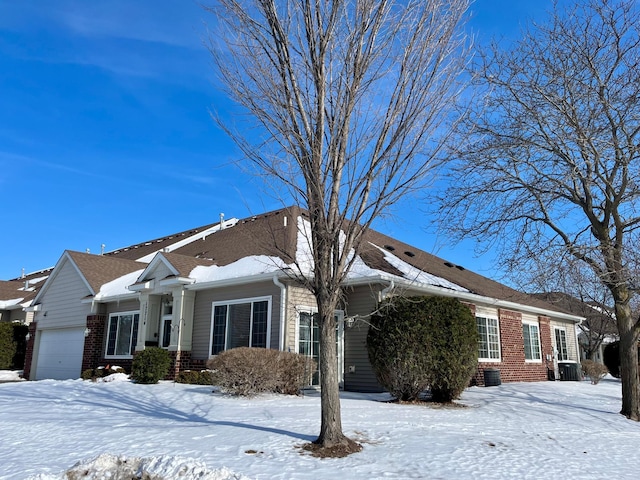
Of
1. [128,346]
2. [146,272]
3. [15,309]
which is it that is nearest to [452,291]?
[146,272]

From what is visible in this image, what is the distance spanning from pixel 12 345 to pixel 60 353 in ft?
14.1

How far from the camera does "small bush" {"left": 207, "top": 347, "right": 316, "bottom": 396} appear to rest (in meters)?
10.8

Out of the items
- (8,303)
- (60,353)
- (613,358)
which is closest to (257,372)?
(60,353)

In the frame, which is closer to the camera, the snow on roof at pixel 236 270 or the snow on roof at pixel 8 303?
the snow on roof at pixel 236 270

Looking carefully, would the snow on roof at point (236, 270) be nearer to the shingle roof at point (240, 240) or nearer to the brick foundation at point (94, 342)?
the shingle roof at point (240, 240)

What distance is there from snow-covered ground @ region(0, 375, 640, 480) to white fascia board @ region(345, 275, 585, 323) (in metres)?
3.06

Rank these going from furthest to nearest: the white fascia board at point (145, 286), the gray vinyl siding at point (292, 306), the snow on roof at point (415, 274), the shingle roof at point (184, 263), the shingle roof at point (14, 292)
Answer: the shingle roof at point (14, 292) < the white fascia board at point (145, 286) < the shingle roof at point (184, 263) < the snow on roof at point (415, 274) < the gray vinyl siding at point (292, 306)

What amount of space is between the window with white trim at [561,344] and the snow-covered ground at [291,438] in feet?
37.9

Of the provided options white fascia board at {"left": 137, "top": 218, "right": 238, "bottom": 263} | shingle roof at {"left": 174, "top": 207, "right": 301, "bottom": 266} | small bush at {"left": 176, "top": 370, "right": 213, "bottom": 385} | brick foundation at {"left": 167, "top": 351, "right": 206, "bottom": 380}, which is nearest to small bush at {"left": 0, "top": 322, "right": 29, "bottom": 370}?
white fascia board at {"left": 137, "top": 218, "right": 238, "bottom": 263}

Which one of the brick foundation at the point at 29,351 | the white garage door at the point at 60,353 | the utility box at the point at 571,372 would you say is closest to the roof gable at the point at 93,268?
the brick foundation at the point at 29,351

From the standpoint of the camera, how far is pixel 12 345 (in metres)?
23.1

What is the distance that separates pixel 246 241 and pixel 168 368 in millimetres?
5135

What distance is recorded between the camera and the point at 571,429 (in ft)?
28.6

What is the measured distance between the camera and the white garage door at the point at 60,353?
1973cm
